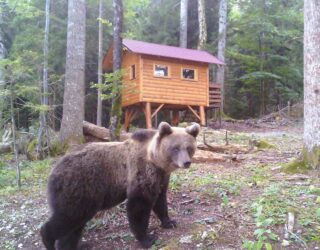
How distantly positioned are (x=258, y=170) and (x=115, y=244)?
385cm

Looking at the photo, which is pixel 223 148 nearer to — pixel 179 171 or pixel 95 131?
pixel 179 171

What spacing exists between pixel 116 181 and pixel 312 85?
4.36 m

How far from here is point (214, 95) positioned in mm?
23250

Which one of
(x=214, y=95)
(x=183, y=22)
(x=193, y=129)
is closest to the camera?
(x=193, y=129)

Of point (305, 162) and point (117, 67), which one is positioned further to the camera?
point (117, 67)

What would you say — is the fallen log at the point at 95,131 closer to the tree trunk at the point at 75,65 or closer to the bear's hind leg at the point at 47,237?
the tree trunk at the point at 75,65

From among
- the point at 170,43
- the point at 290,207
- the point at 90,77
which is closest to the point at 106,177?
the point at 290,207

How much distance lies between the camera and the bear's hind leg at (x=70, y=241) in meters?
5.38

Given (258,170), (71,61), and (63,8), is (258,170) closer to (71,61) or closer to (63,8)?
(71,61)

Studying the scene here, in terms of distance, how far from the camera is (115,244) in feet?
18.3

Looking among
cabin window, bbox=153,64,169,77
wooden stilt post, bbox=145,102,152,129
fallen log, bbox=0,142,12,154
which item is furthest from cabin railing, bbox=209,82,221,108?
fallen log, bbox=0,142,12,154

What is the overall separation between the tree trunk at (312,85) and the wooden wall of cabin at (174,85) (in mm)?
12881

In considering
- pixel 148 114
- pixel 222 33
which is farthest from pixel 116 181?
pixel 222 33

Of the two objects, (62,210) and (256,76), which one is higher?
(256,76)
